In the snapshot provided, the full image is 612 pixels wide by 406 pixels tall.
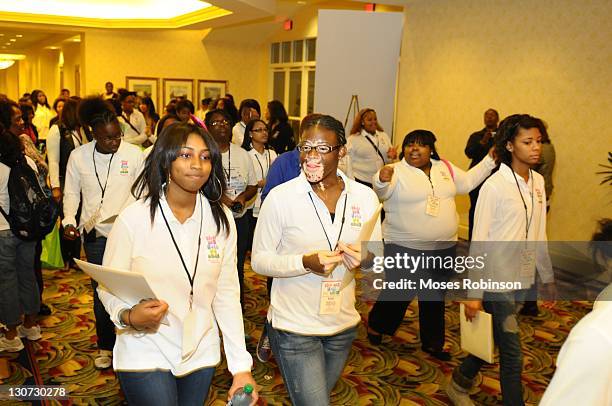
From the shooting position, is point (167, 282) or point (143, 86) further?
point (143, 86)

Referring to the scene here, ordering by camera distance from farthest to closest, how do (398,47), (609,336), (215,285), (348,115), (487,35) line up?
(398,47)
(348,115)
(487,35)
(215,285)
(609,336)

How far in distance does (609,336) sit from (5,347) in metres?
4.17

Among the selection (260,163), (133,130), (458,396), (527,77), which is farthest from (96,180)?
(527,77)

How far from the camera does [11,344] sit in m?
4.20

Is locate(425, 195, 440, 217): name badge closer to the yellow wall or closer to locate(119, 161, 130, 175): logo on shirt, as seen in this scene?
locate(119, 161, 130, 175): logo on shirt

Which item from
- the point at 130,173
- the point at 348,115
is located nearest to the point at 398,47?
the point at 348,115

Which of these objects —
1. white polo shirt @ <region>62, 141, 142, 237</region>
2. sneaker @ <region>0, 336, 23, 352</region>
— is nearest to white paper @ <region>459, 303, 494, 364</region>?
white polo shirt @ <region>62, 141, 142, 237</region>

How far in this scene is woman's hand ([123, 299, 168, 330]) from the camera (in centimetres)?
183

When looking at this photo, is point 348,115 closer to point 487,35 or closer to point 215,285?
point 487,35

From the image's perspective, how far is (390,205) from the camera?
166 inches

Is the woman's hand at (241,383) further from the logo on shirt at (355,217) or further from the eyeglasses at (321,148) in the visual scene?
the eyeglasses at (321,148)

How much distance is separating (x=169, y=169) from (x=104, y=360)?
2380 mm

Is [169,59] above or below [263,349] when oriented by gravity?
above

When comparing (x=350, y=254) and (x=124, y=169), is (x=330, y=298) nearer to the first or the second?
(x=350, y=254)
